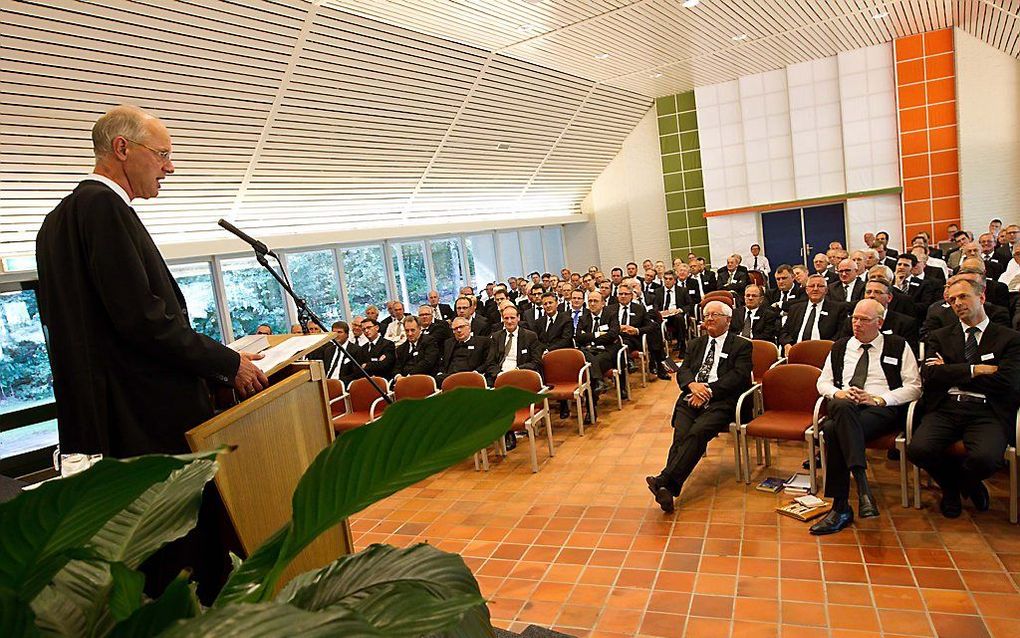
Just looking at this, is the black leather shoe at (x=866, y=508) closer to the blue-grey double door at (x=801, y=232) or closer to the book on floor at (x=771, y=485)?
the book on floor at (x=771, y=485)

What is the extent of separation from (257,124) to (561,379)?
543 cm

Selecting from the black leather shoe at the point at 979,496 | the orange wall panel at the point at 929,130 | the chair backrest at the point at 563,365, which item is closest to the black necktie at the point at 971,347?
the black leather shoe at the point at 979,496

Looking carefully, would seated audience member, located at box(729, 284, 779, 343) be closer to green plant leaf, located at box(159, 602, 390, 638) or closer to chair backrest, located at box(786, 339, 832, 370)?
chair backrest, located at box(786, 339, 832, 370)

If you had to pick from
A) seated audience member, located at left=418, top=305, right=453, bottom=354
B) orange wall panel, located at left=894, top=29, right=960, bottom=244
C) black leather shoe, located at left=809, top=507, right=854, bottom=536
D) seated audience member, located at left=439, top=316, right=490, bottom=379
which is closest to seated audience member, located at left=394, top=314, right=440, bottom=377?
seated audience member, located at left=418, top=305, right=453, bottom=354

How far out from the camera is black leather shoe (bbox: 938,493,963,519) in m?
3.92

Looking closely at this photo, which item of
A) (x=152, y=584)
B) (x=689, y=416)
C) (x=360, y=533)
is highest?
(x=152, y=584)

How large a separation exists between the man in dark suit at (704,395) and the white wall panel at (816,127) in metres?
11.5

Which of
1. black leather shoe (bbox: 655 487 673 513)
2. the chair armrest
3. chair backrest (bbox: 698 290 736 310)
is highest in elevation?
chair backrest (bbox: 698 290 736 310)

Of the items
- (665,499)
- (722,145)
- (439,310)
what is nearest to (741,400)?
(665,499)

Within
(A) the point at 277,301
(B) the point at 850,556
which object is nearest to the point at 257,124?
(A) the point at 277,301

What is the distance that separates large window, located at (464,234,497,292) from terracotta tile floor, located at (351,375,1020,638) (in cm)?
1138

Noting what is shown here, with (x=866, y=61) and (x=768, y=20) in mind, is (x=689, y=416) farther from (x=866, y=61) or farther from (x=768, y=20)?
(x=866, y=61)

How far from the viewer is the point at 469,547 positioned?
4.41 meters

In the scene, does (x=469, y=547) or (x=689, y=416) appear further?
(x=689, y=416)
